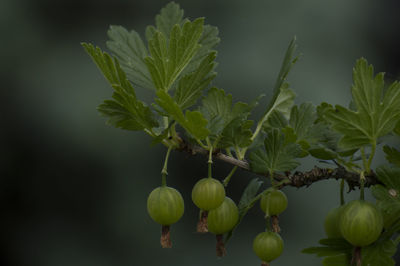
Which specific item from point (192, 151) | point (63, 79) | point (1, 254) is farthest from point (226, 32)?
point (192, 151)

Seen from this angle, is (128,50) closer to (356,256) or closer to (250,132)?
(250,132)

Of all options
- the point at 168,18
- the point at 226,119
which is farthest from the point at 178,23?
the point at 226,119

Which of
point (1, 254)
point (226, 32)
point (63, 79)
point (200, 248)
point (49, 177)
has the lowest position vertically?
point (1, 254)

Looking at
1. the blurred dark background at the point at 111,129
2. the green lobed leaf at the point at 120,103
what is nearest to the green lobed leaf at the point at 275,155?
the green lobed leaf at the point at 120,103

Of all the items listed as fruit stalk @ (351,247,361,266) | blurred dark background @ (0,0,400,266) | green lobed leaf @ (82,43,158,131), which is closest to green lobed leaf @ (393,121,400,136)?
fruit stalk @ (351,247,361,266)

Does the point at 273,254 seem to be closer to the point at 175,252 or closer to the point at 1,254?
the point at 175,252
